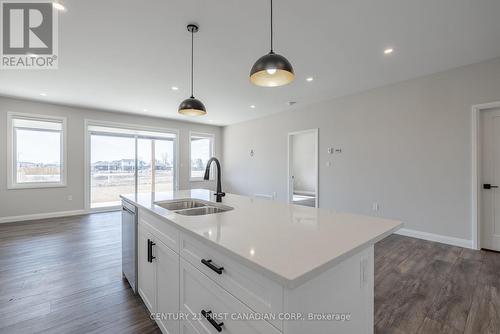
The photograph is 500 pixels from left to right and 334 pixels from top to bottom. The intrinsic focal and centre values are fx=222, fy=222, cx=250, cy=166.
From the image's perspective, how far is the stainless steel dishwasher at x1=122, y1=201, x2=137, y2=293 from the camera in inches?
82.6

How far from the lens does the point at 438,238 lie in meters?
3.59

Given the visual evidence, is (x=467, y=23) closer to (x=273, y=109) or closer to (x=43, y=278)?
(x=273, y=109)

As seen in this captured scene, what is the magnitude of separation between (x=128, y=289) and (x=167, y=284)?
1099 mm

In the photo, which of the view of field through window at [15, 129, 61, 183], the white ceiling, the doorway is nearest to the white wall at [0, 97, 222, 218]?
the view of field through window at [15, 129, 61, 183]

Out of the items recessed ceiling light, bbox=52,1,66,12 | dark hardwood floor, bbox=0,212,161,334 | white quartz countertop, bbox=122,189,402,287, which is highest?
recessed ceiling light, bbox=52,1,66,12

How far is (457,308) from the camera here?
6.45 feet

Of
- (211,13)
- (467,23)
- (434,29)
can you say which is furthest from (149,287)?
(467,23)

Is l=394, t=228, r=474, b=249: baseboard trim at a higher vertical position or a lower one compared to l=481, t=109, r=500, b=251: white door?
lower

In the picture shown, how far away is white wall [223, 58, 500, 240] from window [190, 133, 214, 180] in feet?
12.0

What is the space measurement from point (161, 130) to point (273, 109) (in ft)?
11.4

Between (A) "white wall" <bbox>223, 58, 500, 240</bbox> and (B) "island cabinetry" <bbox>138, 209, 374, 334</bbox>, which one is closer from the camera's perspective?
(B) "island cabinetry" <bbox>138, 209, 374, 334</bbox>

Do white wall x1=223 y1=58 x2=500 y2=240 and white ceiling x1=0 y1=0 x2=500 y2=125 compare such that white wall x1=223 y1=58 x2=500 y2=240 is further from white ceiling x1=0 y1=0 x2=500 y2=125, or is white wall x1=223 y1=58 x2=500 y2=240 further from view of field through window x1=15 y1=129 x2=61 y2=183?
view of field through window x1=15 y1=129 x2=61 y2=183

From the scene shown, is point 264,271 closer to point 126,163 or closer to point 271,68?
point 271,68

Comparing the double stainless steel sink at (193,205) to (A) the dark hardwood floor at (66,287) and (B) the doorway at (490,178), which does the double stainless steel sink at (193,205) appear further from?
(B) the doorway at (490,178)
